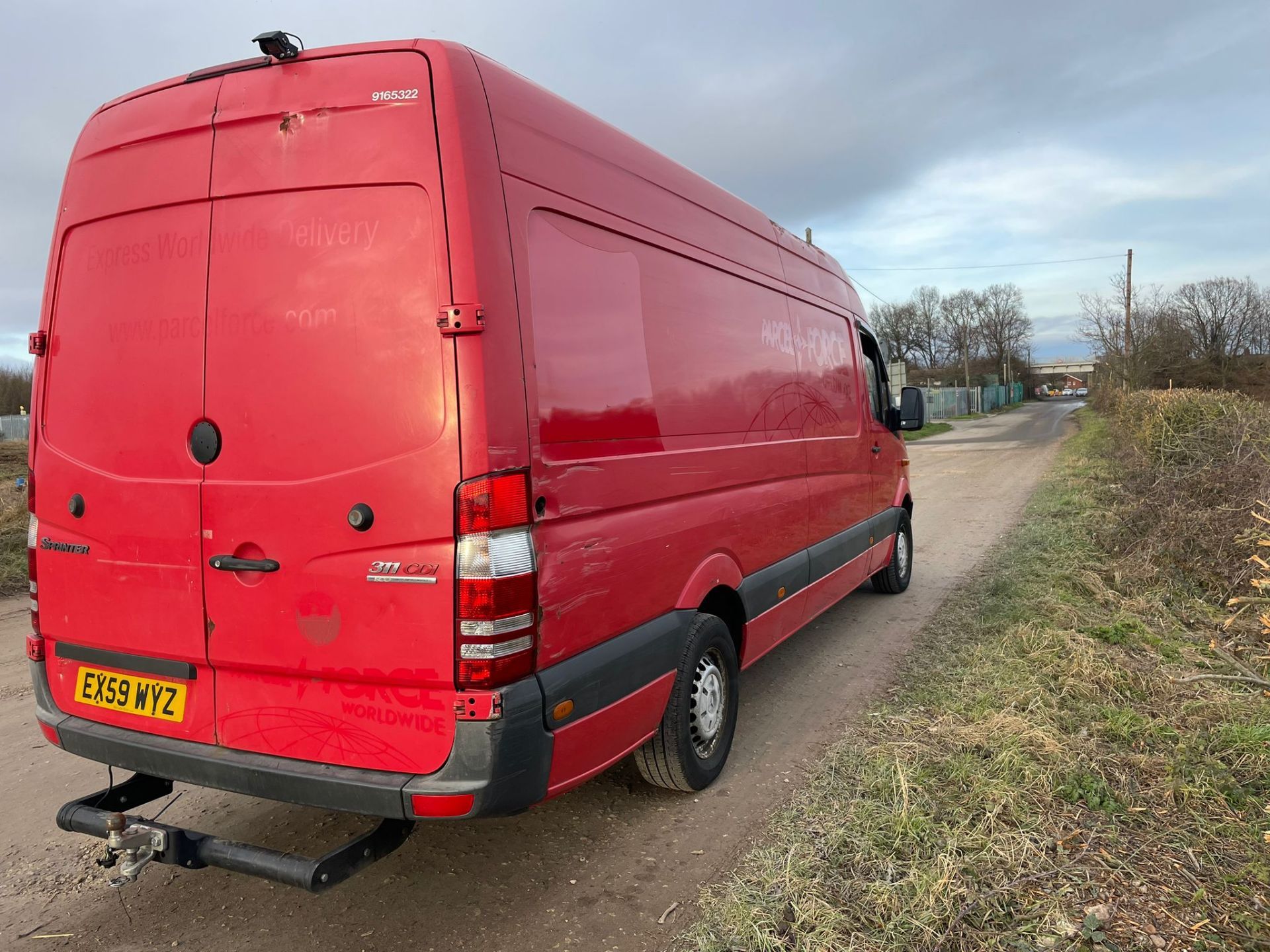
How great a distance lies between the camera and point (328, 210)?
250 cm

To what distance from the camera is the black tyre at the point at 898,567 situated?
7004mm

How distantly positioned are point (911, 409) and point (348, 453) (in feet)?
17.3

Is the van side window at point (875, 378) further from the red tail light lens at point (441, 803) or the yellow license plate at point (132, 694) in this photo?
the yellow license plate at point (132, 694)

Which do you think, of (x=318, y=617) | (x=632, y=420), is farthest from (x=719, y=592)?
(x=318, y=617)

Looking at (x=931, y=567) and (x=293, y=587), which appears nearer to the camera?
(x=293, y=587)

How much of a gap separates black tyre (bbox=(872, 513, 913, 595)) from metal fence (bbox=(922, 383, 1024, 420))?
94.6 feet

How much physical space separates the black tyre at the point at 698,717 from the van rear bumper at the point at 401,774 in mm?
934

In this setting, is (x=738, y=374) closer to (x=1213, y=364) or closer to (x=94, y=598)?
Result: (x=94, y=598)

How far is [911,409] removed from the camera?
6.67 metres

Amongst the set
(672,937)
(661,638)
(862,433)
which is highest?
(862,433)

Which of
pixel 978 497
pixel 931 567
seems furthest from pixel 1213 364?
pixel 931 567

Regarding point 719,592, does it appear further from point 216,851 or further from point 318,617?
point 216,851

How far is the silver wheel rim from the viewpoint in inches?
141

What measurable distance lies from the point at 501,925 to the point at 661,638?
112 cm
